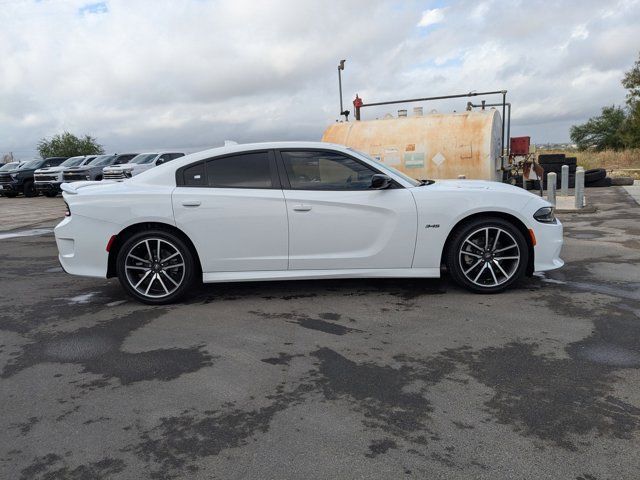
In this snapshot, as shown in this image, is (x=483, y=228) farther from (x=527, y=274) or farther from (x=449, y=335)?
(x=449, y=335)

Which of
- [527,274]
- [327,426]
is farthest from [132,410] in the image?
[527,274]

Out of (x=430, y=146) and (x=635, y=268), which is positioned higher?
(x=430, y=146)

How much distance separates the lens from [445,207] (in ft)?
16.7

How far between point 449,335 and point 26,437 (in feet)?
9.68

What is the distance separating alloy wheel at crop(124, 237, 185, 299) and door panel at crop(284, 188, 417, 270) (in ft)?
3.83

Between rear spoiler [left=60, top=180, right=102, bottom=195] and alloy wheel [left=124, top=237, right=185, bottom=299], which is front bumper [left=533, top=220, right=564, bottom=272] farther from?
rear spoiler [left=60, top=180, right=102, bottom=195]

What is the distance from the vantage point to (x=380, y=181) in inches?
197

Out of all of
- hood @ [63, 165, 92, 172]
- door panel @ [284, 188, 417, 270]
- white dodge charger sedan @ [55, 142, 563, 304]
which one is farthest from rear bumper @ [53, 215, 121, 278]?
hood @ [63, 165, 92, 172]

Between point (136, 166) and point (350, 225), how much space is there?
60.0 feet

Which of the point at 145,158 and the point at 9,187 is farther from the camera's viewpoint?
the point at 9,187

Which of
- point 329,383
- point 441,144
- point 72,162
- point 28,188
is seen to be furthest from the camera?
point 72,162

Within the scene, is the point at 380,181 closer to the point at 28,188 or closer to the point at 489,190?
the point at 489,190

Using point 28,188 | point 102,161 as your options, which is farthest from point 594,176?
point 28,188

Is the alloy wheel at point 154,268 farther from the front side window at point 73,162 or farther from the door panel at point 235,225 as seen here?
Answer: the front side window at point 73,162
